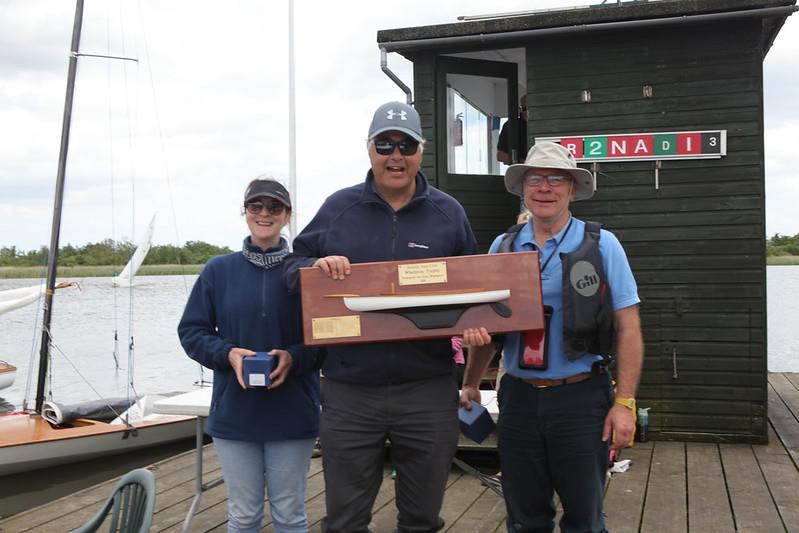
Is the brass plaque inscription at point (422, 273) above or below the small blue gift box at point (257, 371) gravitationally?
above

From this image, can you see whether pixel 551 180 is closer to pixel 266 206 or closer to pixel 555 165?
pixel 555 165

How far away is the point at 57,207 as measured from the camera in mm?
9656

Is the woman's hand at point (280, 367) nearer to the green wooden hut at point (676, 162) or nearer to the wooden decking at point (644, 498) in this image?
the wooden decking at point (644, 498)

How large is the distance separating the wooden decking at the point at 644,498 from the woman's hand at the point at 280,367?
1.67 m

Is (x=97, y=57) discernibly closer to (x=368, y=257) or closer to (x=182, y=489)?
(x=182, y=489)

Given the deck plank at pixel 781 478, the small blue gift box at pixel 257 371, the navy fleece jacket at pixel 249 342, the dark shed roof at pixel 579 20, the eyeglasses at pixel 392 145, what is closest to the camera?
the eyeglasses at pixel 392 145

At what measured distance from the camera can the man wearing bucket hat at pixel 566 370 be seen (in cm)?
239

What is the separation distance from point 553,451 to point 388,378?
0.56 m

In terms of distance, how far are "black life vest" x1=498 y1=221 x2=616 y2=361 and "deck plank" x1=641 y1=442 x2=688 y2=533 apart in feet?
6.27

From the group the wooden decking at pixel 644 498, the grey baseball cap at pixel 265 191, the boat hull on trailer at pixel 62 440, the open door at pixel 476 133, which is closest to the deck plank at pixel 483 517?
the wooden decking at pixel 644 498

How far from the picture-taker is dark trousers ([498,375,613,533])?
7.87 feet

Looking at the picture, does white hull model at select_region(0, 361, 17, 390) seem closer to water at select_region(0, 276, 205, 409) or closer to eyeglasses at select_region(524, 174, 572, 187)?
water at select_region(0, 276, 205, 409)

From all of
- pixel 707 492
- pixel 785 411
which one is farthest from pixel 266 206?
pixel 785 411

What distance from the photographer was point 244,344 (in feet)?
8.87
